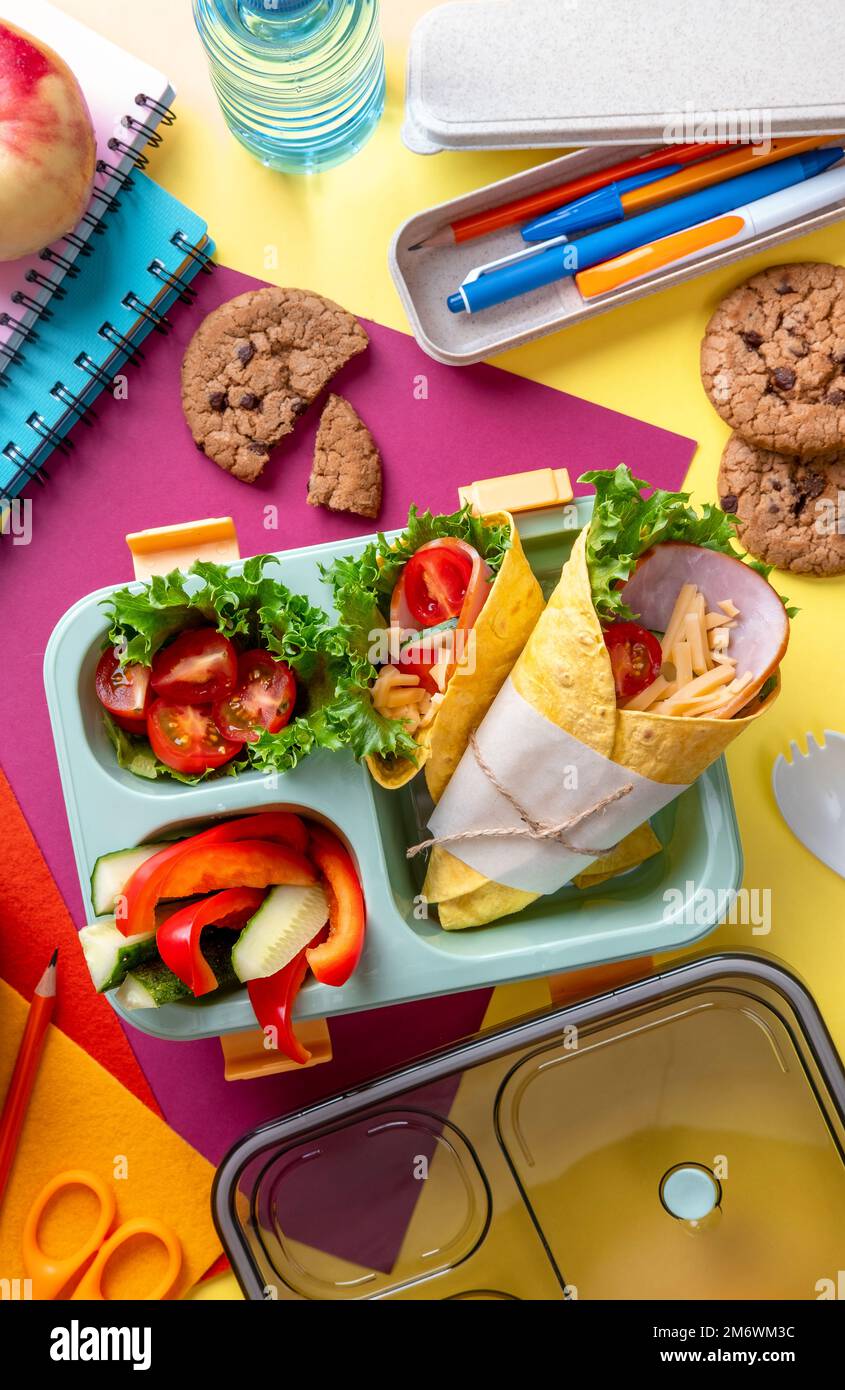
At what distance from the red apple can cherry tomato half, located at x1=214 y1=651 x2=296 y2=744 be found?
30.8 inches

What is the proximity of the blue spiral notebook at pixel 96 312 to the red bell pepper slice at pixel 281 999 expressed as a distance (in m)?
0.95

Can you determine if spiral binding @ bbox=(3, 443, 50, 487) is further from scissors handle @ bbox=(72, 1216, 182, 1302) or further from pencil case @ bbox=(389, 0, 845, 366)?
scissors handle @ bbox=(72, 1216, 182, 1302)

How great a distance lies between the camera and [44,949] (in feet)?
6.07

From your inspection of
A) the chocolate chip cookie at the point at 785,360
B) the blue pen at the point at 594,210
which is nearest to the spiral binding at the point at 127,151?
the blue pen at the point at 594,210

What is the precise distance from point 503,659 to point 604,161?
896 mm

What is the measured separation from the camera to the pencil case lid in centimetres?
169

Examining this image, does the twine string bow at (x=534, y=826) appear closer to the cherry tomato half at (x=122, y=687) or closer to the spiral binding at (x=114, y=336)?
the cherry tomato half at (x=122, y=687)

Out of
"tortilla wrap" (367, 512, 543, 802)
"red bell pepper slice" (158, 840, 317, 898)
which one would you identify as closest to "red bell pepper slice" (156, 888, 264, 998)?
"red bell pepper slice" (158, 840, 317, 898)

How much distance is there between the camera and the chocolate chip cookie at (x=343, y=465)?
1.80 metres

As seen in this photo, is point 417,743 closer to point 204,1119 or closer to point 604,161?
point 204,1119

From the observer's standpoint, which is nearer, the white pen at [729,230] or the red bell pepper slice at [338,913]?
the red bell pepper slice at [338,913]

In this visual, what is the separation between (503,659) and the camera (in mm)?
1451

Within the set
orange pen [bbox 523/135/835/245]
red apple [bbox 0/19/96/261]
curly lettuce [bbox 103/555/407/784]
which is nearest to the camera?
curly lettuce [bbox 103/555/407/784]

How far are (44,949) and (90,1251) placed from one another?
497 mm
